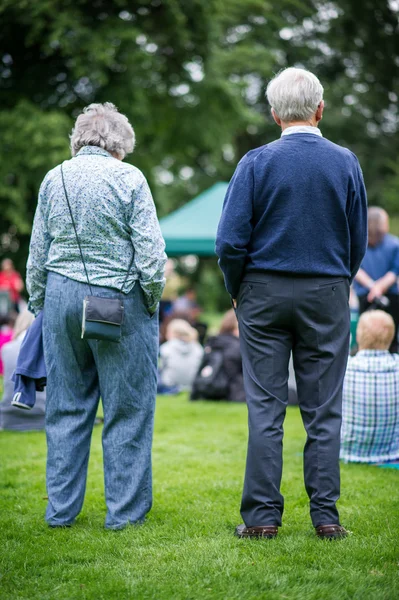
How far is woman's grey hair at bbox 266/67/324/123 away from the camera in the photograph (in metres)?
3.37

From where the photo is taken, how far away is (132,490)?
3627 mm

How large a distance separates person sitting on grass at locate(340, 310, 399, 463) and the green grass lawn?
20 cm

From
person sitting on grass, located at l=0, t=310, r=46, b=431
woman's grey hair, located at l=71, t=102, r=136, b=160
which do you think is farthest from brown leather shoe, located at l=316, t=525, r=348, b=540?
person sitting on grass, located at l=0, t=310, r=46, b=431

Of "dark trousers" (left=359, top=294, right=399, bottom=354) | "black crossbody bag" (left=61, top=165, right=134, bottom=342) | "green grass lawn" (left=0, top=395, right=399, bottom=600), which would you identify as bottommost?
"green grass lawn" (left=0, top=395, right=399, bottom=600)

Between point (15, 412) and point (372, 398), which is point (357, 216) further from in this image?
point (15, 412)

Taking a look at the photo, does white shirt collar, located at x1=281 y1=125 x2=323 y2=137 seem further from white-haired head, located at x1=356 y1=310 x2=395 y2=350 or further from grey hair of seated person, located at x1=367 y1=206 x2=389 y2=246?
grey hair of seated person, located at x1=367 y1=206 x2=389 y2=246

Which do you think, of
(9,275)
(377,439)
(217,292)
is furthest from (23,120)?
(217,292)

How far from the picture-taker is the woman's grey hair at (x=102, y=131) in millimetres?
3725

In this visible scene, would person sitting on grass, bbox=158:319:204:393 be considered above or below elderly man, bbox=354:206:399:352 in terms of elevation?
below

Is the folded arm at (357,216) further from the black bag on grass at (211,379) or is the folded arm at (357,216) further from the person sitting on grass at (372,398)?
the black bag on grass at (211,379)

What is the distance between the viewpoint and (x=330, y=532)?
3.36m

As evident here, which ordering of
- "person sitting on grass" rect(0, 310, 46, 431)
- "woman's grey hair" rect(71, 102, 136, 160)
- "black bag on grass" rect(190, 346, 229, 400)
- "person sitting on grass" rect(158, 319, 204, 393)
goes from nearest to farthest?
"woman's grey hair" rect(71, 102, 136, 160), "person sitting on grass" rect(0, 310, 46, 431), "black bag on grass" rect(190, 346, 229, 400), "person sitting on grass" rect(158, 319, 204, 393)

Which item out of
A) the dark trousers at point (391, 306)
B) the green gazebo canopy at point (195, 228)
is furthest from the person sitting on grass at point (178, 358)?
the dark trousers at point (391, 306)

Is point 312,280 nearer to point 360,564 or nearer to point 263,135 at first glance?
point 360,564
